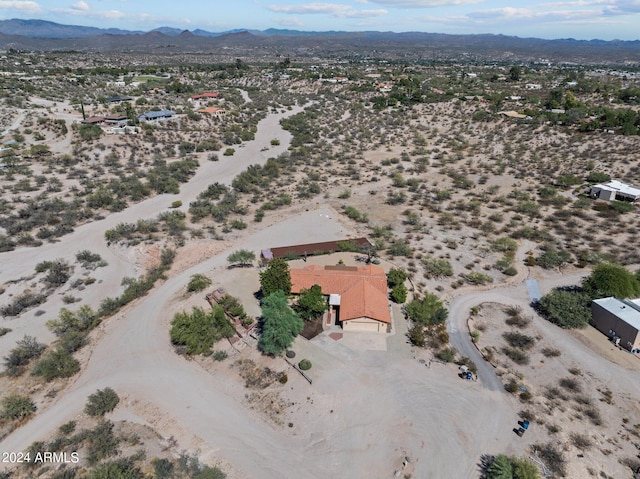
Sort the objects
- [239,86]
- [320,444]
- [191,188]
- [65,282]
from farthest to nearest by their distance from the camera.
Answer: [239,86]
[191,188]
[65,282]
[320,444]

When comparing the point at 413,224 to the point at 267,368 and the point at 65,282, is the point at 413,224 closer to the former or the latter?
the point at 267,368

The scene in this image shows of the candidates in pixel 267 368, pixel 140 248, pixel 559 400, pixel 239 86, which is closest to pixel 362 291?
pixel 267 368

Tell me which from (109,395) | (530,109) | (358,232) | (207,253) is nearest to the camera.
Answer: (109,395)

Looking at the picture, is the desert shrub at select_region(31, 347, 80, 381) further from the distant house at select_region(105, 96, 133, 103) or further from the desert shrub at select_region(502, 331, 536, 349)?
the distant house at select_region(105, 96, 133, 103)

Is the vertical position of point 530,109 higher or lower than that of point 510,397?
higher

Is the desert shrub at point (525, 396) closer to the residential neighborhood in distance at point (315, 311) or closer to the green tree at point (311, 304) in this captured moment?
the residential neighborhood in distance at point (315, 311)

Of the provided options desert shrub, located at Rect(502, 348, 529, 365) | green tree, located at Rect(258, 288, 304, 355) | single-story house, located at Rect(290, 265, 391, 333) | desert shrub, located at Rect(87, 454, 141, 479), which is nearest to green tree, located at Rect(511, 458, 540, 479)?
desert shrub, located at Rect(502, 348, 529, 365)

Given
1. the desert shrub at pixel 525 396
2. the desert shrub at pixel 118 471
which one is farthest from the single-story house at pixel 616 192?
the desert shrub at pixel 118 471
